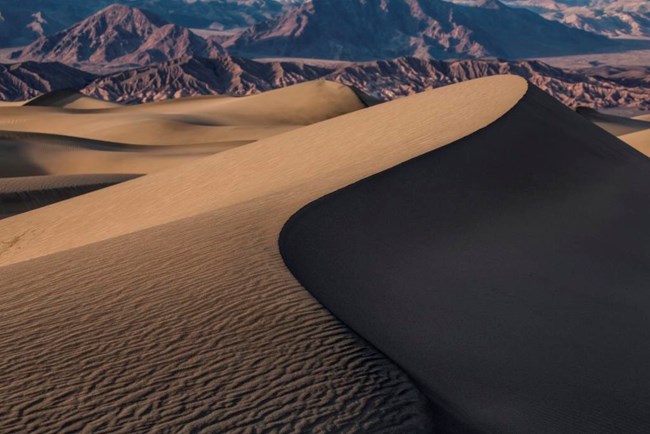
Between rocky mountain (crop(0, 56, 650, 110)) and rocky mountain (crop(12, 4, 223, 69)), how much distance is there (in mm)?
57260

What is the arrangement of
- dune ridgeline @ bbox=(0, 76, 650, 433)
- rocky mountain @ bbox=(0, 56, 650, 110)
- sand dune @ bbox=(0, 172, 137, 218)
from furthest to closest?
1. rocky mountain @ bbox=(0, 56, 650, 110)
2. sand dune @ bbox=(0, 172, 137, 218)
3. dune ridgeline @ bbox=(0, 76, 650, 433)

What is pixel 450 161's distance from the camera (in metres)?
10.1

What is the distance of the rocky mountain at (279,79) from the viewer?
107 meters

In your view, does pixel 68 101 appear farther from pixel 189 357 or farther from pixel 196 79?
pixel 189 357

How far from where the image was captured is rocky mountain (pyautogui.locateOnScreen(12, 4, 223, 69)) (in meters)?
172

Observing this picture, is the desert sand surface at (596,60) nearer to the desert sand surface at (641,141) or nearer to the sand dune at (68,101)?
the sand dune at (68,101)

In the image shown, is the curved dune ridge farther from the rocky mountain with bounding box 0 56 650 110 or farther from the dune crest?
the rocky mountain with bounding box 0 56 650 110

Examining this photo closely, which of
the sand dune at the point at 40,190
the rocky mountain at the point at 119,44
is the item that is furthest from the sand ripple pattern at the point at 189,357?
the rocky mountain at the point at 119,44

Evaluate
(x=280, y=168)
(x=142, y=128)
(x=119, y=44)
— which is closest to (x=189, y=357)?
(x=280, y=168)

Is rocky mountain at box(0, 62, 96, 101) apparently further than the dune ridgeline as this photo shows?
Yes

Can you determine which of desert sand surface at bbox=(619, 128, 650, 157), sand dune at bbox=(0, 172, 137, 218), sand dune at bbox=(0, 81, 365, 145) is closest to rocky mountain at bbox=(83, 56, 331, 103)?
sand dune at bbox=(0, 81, 365, 145)

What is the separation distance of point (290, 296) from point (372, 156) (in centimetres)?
638

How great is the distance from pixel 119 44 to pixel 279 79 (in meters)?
76.4

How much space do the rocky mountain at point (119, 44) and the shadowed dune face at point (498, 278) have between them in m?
165
